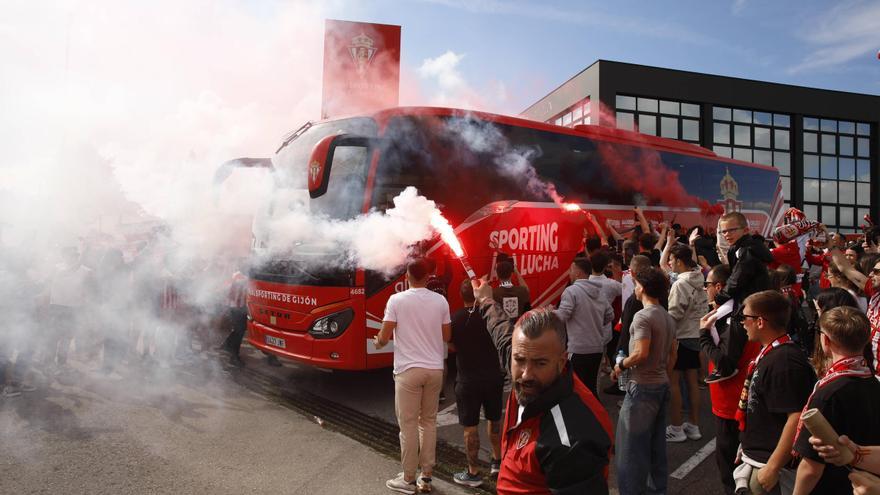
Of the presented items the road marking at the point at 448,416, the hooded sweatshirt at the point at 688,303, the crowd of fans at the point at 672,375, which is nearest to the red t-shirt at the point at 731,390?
the crowd of fans at the point at 672,375

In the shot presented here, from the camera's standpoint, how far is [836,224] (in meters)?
27.5

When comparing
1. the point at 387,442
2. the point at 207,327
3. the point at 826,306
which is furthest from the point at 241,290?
the point at 826,306

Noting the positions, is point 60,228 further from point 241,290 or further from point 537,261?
point 537,261

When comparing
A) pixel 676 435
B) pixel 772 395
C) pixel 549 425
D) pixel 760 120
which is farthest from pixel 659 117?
pixel 549 425

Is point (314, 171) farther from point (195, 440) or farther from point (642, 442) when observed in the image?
point (642, 442)

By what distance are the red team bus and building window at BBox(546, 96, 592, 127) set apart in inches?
550

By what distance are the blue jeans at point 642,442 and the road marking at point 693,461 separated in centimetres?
87

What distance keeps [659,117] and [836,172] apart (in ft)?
35.9

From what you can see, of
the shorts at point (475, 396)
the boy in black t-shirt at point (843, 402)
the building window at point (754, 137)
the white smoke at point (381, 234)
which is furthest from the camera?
the building window at point (754, 137)

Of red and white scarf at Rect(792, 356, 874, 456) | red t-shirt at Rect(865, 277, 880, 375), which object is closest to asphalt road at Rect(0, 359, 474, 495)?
red and white scarf at Rect(792, 356, 874, 456)

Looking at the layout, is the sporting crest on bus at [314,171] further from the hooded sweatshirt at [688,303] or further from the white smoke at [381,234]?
the hooded sweatshirt at [688,303]

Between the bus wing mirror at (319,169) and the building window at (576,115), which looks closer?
the bus wing mirror at (319,169)

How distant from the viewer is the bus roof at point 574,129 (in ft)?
23.2

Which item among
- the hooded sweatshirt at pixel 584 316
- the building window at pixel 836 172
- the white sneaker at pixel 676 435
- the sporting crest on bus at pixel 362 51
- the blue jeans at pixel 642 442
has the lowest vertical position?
the white sneaker at pixel 676 435
